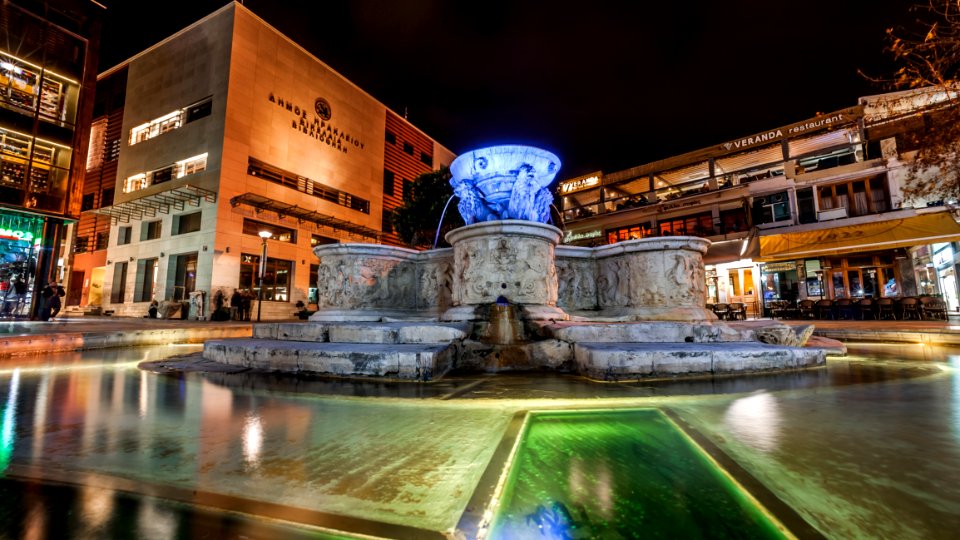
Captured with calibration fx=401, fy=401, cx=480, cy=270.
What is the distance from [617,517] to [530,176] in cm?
696

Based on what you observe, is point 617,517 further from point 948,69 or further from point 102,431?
point 948,69

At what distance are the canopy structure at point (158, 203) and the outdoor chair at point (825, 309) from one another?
84.0ft

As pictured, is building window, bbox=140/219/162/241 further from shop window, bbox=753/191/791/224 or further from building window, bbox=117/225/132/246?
shop window, bbox=753/191/791/224

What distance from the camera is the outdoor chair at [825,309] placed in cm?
1475

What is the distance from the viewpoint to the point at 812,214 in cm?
1825

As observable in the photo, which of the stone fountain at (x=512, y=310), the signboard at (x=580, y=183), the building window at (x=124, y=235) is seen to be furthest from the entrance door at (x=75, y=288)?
the signboard at (x=580, y=183)

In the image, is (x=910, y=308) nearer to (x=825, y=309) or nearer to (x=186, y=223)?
(x=825, y=309)

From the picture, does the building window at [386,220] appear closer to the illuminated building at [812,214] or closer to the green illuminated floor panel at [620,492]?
the illuminated building at [812,214]

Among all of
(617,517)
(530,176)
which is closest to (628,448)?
(617,517)

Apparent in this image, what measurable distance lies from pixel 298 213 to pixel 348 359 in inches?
779

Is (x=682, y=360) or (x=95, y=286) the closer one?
(x=682, y=360)

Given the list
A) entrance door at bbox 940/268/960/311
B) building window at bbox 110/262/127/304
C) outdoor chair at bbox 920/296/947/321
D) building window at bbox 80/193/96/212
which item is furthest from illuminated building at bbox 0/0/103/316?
entrance door at bbox 940/268/960/311

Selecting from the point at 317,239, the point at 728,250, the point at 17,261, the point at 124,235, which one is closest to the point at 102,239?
the point at 124,235

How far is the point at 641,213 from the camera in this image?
23.0 meters
